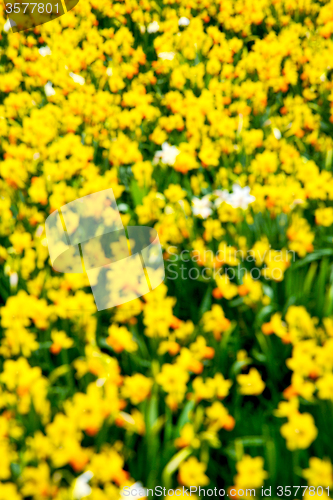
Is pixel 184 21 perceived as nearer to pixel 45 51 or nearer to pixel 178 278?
pixel 45 51

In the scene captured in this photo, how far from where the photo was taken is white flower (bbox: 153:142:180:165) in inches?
93.3

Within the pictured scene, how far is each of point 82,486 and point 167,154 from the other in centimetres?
168

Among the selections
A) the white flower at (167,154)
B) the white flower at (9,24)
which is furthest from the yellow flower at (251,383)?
the white flower at (9,24)

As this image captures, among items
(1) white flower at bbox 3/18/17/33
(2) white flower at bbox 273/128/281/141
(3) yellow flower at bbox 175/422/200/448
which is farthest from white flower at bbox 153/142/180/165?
(1) white flower at bbox 3/18/17/33

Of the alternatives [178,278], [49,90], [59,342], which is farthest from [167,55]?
[59,342]

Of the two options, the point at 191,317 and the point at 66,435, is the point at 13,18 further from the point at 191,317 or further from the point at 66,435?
the point at 66,435

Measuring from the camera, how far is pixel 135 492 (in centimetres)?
121

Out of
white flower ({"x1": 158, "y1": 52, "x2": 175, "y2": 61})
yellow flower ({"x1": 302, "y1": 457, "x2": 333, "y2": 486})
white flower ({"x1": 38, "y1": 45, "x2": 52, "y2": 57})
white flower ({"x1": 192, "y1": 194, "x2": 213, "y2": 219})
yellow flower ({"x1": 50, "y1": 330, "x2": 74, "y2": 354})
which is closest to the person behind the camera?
yellow flower ({"x1": 302, "y1": 457, "x2": 333, "y2": 486})

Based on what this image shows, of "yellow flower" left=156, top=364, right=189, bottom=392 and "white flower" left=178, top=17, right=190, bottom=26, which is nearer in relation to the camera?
"yellow flower" left=156, top=364, right=189, bottom=392

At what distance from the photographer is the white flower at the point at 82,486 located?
3.85ft

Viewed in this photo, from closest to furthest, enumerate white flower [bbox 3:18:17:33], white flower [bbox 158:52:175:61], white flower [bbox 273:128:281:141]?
1. white flower [bbox 273:128:281:141]
2. white flower [bbox 158:52:175:61]
3. white flower [bbox 3:18:17:33]

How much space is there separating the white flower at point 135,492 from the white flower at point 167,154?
1.58 meters

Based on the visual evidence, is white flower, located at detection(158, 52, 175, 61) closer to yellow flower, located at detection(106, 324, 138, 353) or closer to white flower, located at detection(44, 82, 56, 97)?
white flower, located at detection(44, 82, 56, 97)

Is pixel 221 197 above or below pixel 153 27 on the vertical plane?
below
